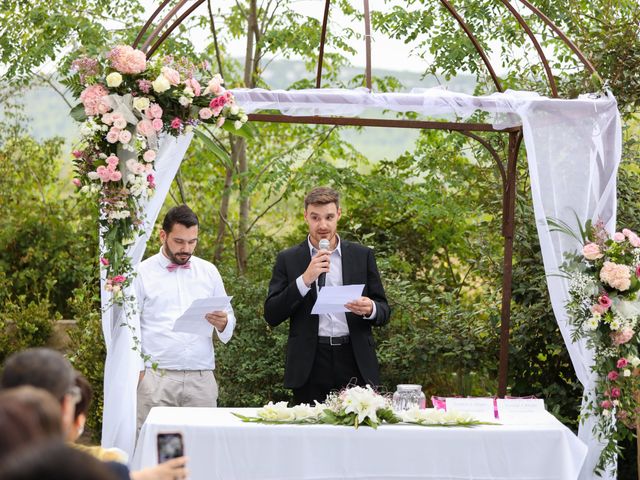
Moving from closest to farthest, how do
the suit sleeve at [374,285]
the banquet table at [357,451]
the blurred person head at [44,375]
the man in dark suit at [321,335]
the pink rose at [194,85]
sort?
the blurred person head at [44,375] → the banquet table at [357,451] → the pink rose at [194,85] → the man in dark suit at [321,335] → the suit sleeve at [374,285]

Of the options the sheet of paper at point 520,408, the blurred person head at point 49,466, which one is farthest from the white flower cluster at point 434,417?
the blurred person head at point 49,466

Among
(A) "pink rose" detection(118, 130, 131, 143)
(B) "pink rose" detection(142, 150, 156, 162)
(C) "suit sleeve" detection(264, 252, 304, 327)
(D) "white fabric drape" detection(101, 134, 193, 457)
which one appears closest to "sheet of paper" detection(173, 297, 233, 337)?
(D) "white fabric drape" detection(101, 134, 193, 457)

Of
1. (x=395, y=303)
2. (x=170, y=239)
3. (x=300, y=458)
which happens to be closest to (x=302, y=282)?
(x=170, y=239)

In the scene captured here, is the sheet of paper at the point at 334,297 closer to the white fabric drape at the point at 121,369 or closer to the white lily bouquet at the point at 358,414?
the white lily bouquet at the point at 358,414

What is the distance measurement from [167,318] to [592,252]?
2244 millimetres

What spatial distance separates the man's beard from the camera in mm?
5379

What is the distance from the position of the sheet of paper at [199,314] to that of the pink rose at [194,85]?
102cm

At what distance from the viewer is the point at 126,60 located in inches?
188

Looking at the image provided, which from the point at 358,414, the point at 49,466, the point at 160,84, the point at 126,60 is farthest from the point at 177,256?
the point at 49,466

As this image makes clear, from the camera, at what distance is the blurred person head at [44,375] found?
8.20 ft

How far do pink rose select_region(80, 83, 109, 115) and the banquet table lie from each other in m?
1.51

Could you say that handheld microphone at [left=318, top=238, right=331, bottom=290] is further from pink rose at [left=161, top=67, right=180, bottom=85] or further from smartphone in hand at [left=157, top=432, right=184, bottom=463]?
smartphone in hand at [left=157, top=432, right=184, bottom=463]

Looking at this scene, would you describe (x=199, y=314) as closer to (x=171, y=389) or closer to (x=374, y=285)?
(x=171, y=389)

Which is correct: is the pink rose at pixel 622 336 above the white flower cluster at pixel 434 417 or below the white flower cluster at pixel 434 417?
above
